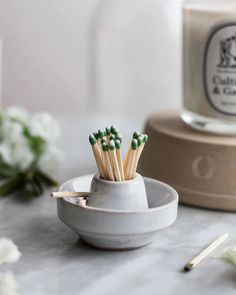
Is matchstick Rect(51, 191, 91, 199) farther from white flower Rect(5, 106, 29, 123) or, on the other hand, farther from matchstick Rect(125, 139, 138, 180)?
white flower Rect(5, 106, 29, 123)

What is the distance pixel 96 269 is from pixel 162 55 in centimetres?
58

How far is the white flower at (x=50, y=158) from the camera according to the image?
3.40 feet

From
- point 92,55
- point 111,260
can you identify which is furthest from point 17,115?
point 111,260

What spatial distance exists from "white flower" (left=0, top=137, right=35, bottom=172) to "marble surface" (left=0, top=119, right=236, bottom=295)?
0.30 feet

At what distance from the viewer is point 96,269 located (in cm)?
72

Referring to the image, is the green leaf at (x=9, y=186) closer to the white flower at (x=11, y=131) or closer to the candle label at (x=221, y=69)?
the white flower at (x=11, y=131)

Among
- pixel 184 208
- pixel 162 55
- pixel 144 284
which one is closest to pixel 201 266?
pixel 144 284

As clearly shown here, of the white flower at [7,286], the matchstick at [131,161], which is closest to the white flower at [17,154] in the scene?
the matchstick at [131,161]

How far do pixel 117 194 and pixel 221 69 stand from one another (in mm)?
227

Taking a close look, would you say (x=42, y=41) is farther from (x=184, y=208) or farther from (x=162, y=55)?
(x=184, y=208)

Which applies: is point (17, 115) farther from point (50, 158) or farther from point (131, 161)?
point (131, 161)

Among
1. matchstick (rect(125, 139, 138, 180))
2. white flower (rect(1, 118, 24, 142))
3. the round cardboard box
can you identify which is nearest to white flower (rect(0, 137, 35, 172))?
white flower (rect(1, 118, 24, 142))

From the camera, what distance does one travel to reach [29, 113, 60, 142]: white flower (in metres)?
1.02

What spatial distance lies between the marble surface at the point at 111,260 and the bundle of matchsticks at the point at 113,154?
0.26 feet
